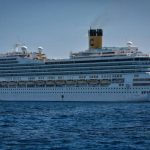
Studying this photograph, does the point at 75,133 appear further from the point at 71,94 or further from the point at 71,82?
the point at 71,82

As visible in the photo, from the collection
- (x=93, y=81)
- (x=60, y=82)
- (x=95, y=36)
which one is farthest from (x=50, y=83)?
(x=95, y=36)

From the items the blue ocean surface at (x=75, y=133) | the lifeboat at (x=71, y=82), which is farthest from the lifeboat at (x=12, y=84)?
the blue ocean surface at (x=75, y=133)

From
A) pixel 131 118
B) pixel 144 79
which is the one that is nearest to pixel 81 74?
pixel 144 79

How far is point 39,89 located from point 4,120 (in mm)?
55170

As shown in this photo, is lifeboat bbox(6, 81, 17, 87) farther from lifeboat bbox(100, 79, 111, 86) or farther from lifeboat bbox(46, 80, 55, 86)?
lifeboat bbox(100, 79, 111, 86)

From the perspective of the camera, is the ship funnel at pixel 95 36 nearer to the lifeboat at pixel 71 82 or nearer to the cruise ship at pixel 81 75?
the cruise ship at pixel 81 75

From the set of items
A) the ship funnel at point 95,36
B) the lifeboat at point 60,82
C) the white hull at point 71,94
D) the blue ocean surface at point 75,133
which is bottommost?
the blue ocean surface at point 75,133

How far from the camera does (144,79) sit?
10231cm

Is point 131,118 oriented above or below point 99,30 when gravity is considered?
below

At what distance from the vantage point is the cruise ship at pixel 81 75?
103000 millimetres

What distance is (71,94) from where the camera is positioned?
4230 inches

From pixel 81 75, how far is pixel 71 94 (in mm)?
3505

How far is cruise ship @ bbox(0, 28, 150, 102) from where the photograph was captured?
338ft

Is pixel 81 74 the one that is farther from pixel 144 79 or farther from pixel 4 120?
pixel 4 120
